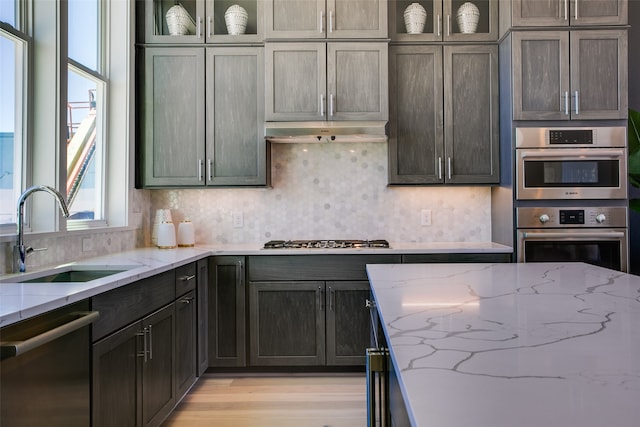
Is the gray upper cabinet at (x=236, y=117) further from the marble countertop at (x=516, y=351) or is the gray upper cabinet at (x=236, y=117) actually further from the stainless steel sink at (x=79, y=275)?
the marble countertop at (x=516, y=351)

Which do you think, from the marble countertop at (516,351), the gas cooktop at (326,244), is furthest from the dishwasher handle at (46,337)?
the gas cooktop at (326,244)

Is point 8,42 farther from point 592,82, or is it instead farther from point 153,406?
point 592,82

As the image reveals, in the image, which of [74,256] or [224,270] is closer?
[74,256]

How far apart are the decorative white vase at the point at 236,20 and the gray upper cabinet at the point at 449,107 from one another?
110cm

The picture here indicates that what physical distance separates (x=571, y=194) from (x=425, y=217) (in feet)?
3.35

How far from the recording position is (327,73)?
3.10 meters

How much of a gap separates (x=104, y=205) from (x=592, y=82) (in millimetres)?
3389

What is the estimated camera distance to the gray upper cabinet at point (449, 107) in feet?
10.4

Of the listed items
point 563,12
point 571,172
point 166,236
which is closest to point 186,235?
point 166,236

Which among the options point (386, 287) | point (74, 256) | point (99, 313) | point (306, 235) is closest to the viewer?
point (386, 287)

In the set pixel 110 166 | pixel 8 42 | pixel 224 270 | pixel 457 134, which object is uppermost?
pixel 8 42

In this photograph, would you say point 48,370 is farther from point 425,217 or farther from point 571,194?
point 571,194


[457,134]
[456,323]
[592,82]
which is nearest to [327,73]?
[457,134]

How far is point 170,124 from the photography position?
3201 millimetres
